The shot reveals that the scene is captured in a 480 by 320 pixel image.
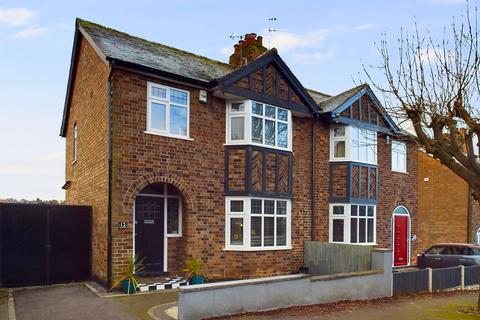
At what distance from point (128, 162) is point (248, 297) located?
4.75 m

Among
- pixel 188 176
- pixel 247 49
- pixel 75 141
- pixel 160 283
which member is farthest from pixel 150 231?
pixel 247 49

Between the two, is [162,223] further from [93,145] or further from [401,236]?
[401,236]

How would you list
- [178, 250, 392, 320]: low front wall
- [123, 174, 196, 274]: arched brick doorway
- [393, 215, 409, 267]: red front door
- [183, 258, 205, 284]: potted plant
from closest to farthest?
[178, 250, 392, 320]: low front wall → [183, 258, 205, 284]: potted plant → [123, 174, 196, 274]: arched brick doorway → [393, 215, 409, 267]: red front door

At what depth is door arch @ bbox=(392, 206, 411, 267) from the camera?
20.7 meters

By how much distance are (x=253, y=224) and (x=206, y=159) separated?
243 cm

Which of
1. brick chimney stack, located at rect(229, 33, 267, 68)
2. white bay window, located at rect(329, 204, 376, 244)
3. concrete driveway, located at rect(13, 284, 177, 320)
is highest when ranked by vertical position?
brick chimney stack, located at rect(229, 33, 267, 68)

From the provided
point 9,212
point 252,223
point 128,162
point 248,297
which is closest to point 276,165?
point 252,223

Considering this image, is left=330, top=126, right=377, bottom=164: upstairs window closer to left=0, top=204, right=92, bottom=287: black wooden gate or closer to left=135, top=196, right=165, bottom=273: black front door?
left=135, top=196, right=165, bottom=273: black front door

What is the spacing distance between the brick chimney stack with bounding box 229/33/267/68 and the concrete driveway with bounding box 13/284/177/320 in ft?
31.4

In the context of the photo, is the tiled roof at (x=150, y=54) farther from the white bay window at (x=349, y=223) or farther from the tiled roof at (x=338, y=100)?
the white bay window at (x=349, y=223)

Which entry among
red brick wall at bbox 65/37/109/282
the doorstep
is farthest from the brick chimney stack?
the doorstep

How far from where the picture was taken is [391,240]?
20016 mm

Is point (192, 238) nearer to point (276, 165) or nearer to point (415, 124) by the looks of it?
point (276, 165)

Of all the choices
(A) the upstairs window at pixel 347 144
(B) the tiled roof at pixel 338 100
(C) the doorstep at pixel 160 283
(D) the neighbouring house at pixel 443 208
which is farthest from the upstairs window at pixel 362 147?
(D) the neighbouring house at pixel 443 208
